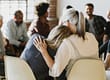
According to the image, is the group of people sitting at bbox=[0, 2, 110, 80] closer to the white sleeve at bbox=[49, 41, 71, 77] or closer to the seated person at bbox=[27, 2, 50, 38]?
the white sleeve at bbox=[49, 41, 71, 77]

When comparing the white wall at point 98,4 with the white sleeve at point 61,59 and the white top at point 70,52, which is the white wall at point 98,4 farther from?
the white sleeve at point 61,59

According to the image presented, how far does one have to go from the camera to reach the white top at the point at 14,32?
5.47 m

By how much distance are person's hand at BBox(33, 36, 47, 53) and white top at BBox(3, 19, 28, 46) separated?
2799 mm

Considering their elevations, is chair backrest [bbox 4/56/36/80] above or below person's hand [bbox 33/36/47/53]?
below

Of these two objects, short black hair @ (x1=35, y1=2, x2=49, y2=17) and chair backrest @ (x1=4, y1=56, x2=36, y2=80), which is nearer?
chair backrest @ (x1=4, y1=56, x2=36, y2=80)

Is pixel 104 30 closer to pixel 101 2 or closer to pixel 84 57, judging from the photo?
pixel 101 2

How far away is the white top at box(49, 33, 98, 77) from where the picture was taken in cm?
250

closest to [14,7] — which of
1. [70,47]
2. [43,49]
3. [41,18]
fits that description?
[41,18]

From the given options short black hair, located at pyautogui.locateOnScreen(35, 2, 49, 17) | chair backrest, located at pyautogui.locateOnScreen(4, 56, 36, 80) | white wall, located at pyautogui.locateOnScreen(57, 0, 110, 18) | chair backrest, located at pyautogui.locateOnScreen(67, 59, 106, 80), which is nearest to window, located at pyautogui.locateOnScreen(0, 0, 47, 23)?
white wall, located at pyautogui.locateOnScreen(57, 0, 110, 18)

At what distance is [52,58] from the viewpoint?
8.61 ft

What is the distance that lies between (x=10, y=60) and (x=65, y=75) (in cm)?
52

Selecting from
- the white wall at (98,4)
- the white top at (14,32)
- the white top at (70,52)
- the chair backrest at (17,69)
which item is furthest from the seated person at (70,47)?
the white wall at (98,4)

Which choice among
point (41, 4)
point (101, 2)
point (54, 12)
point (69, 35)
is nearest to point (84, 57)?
point (69, 35)

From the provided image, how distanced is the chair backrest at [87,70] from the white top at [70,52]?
8 centimetres
